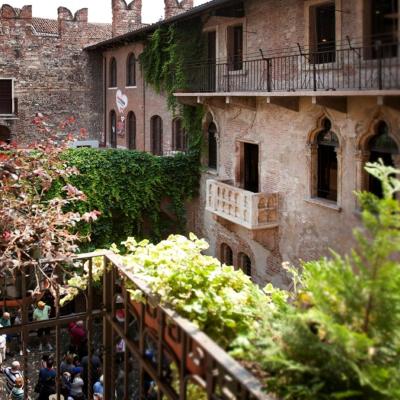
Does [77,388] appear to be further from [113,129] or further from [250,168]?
[113,129]

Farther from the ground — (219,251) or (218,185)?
(218,185)

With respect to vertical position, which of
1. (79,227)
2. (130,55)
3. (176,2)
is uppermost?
(176,2)

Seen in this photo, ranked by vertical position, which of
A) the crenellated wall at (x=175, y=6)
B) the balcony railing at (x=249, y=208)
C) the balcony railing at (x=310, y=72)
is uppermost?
the crenellated wall at (x=175, y=6)

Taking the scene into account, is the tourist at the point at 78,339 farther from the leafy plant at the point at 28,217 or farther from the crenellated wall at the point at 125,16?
the crenellated wall at the point at 125,16

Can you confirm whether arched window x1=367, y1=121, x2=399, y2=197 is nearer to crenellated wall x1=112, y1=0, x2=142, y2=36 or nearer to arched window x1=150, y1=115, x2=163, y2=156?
arched window x1=150, y1=115, x2=163, y2=156

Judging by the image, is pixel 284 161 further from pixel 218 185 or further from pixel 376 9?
pixel 376 9

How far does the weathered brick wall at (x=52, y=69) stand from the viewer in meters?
28.3

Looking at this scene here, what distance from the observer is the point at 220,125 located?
1792 cm

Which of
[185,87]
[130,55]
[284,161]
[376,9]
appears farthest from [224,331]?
[130,55]

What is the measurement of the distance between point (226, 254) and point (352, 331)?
15811 mm

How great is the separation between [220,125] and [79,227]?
5168mm

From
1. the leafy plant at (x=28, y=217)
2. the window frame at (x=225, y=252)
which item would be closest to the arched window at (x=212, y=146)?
the window frame at (x=225, y=252)

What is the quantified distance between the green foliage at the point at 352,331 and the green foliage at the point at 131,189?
15.5m

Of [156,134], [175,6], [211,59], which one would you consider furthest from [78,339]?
[175,6]
